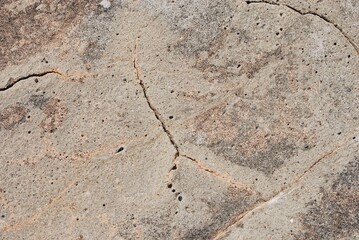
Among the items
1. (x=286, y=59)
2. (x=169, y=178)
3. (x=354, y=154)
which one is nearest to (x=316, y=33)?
(x=286, y=59)

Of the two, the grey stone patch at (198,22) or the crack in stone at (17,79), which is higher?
the grey stone patch at (198,22)

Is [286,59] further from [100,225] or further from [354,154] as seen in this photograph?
[100,225]

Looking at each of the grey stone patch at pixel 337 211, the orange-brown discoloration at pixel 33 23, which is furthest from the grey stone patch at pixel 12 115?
the grey stone patch at pixel 337 211

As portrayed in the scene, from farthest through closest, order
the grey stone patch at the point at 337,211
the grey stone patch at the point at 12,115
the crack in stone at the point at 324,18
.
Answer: the grey stone patch at the point at 12,115 < the crack in stone at the point at 324,18 < the grey stone patch at the point at 337,211

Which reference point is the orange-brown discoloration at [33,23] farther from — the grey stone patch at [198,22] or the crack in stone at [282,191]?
the crack in stone at [282,191]

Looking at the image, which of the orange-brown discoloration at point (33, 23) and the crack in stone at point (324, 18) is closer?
the crack in stone at point (324, 18)

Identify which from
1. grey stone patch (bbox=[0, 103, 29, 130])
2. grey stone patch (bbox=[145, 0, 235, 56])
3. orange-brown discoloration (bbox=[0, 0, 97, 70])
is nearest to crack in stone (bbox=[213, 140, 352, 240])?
grey stone patch (bbox=[145, 0, 235, 56])

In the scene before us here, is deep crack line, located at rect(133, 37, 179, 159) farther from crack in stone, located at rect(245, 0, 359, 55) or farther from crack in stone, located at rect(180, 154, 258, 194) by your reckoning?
crack in stone, located at rect(245, 0, 359, 55)

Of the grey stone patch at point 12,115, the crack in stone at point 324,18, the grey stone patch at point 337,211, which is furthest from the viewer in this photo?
the grey stone patch at point 12,115
